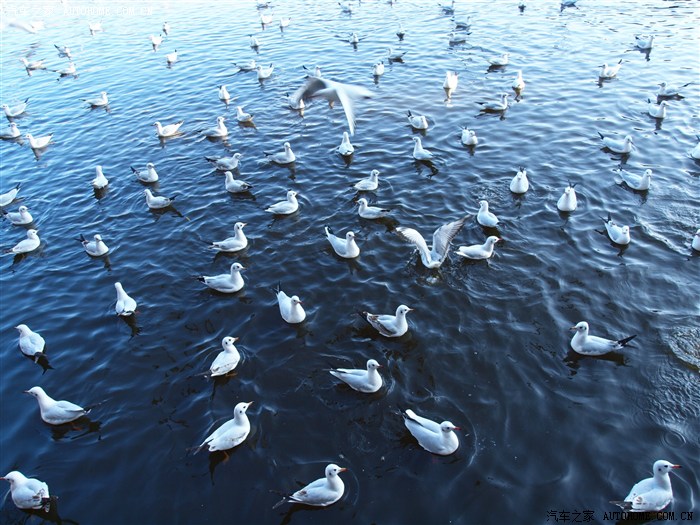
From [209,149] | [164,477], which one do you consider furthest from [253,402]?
[209,149]

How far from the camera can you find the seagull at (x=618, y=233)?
575 inches

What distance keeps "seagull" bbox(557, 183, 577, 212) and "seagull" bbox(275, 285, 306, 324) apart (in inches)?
349

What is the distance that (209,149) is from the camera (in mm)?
21812

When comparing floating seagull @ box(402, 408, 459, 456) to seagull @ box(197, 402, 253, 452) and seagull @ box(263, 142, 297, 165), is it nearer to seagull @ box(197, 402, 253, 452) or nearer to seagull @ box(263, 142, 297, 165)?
seagull @ box(197, 402, 253, 452)

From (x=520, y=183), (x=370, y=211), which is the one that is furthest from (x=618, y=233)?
(x=370, y=211)

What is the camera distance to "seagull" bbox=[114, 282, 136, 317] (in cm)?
1342

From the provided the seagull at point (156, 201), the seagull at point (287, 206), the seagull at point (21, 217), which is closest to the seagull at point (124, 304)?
the seagull at point (156, 201)

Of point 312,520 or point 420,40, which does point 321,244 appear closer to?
point 312,520

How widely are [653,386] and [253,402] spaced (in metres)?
8.44

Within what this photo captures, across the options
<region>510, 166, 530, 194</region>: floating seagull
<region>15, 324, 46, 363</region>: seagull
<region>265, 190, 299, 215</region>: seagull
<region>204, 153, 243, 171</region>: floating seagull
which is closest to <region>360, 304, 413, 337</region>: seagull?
<region>265, 190, 299, 215</region>: seagull

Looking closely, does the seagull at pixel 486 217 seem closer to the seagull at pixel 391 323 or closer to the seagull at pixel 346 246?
the seagull at pixel 346 246

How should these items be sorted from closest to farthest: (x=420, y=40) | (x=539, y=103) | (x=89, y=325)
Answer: (x=89, y=325), (x=539, y=103), (x=420, y=40)

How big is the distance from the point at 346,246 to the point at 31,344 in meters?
8.39

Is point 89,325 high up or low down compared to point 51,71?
down
